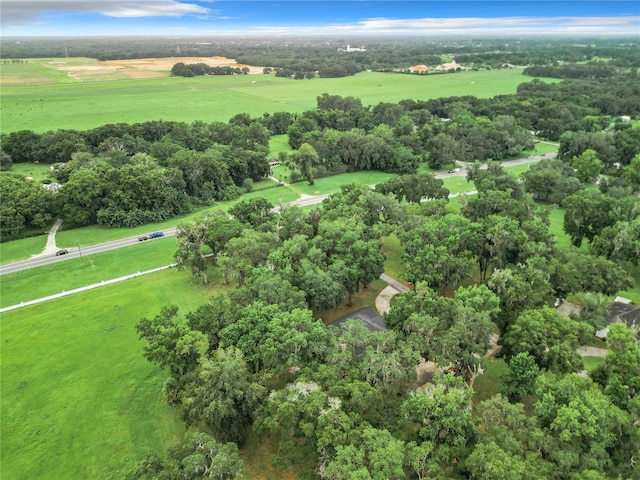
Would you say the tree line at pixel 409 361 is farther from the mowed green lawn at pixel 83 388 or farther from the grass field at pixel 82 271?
the grass field at pixel 82 271

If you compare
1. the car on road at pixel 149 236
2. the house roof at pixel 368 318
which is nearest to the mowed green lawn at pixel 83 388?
the car on road at pixel 149 236

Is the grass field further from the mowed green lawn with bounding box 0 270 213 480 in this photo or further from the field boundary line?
the mowed green lawn with bounding box 0 270 213 480

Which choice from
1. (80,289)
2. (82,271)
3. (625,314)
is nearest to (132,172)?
(82,271)

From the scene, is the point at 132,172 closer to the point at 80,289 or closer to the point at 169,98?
the point at 80,289

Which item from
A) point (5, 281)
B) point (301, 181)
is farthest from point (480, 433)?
point (301, 181)

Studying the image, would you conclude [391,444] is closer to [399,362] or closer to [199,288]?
[399,362]

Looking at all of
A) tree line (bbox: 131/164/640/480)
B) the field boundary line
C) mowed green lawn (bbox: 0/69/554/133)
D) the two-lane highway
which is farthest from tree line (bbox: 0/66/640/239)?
tree line (bbox: 131/164/640/480)
